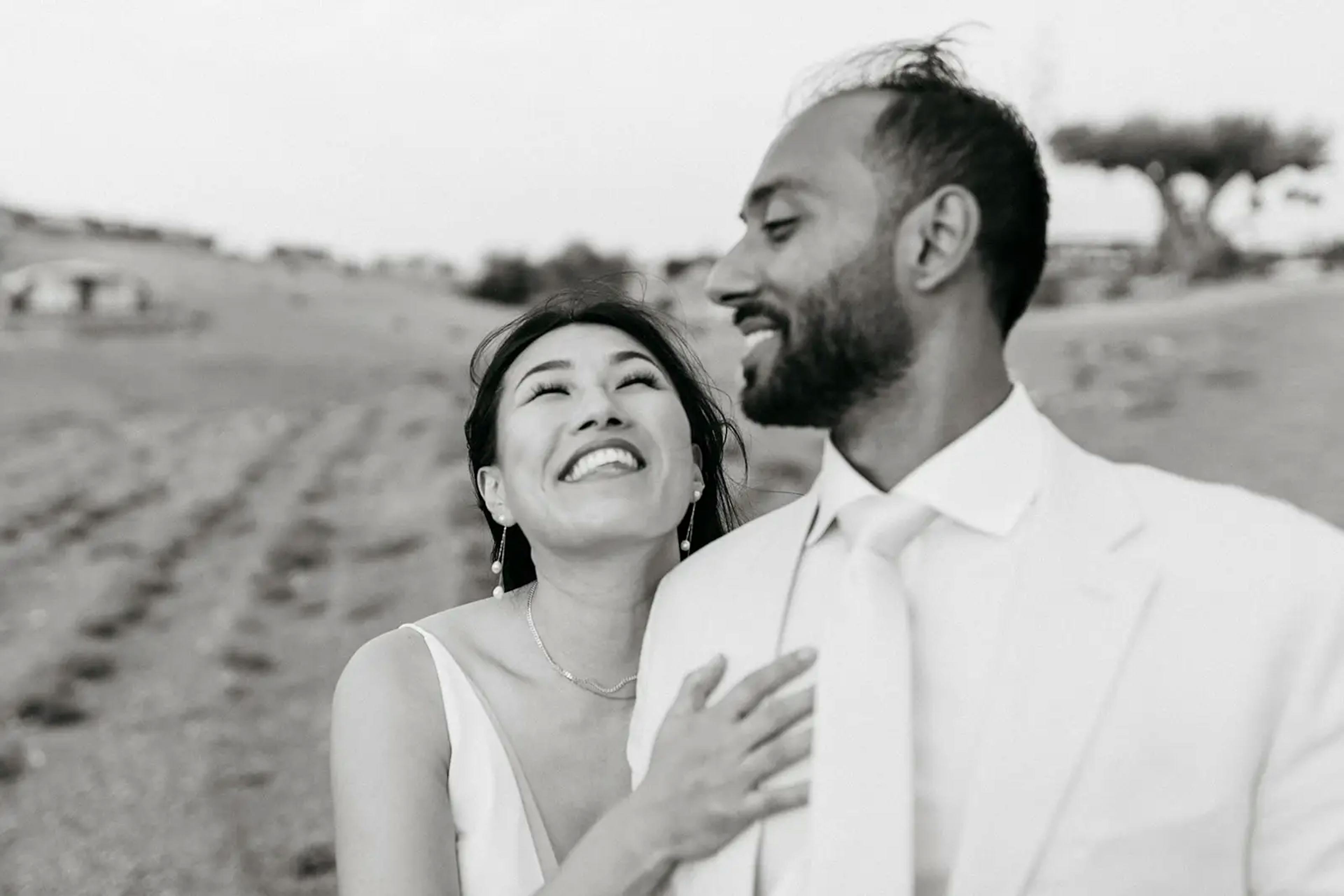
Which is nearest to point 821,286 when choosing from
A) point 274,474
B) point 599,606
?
point 599,606

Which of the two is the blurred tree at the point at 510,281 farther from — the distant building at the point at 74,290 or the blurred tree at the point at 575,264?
the distant building at the point at 74,290

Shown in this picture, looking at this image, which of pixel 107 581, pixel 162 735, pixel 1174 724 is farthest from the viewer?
pixel 107 581

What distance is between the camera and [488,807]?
176cm

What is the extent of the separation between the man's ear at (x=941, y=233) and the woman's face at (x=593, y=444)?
49 cm

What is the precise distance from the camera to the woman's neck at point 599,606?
1760 millimetres

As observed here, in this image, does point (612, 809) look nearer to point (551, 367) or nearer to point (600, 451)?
point (600, 451)

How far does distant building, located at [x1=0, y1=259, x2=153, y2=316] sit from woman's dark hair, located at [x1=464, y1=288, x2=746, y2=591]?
2817mm

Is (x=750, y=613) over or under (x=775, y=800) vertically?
over

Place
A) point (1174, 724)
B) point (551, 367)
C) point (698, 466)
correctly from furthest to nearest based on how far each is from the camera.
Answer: point (698, 466) → point (551, 367) → point (1174, 724)

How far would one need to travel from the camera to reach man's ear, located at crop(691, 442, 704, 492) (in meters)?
1.85

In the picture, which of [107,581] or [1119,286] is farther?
[1119,286]

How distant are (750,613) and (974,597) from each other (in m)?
0.24

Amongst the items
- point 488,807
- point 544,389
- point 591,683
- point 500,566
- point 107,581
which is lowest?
point 107,581

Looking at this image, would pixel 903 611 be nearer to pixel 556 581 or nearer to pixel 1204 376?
pixel 556 581
